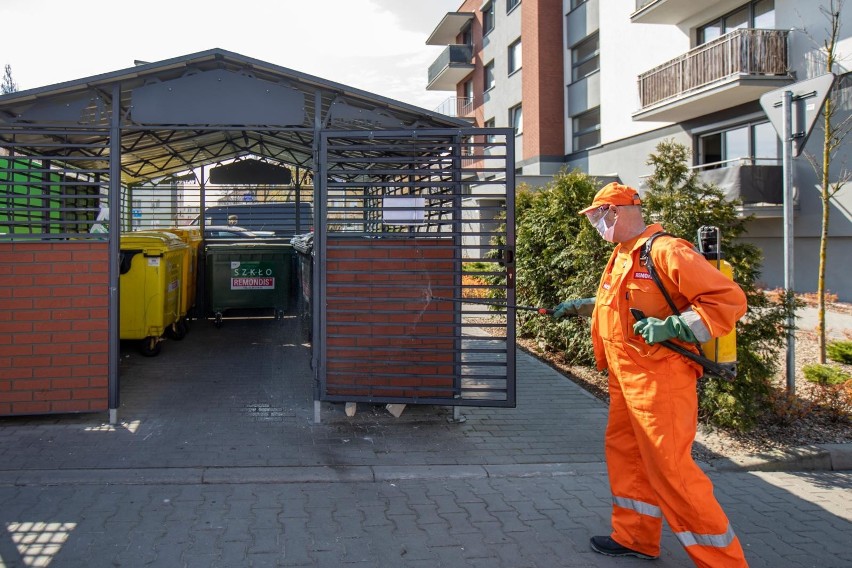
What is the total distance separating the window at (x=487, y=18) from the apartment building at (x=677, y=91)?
10 centimetres

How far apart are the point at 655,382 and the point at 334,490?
2.35m

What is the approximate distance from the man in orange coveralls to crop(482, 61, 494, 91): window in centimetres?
3095

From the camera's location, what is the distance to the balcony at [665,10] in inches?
735

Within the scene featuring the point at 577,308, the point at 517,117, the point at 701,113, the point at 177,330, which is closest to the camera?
the point at 577,308

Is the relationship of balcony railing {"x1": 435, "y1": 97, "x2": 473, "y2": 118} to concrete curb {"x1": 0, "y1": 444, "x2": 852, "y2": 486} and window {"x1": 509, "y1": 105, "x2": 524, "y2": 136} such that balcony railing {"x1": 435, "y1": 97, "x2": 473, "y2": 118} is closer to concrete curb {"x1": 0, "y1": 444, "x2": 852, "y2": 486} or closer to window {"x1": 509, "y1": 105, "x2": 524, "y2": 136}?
window {"x1": 509, "y1": 105, "x2": 524, "y2": 136}

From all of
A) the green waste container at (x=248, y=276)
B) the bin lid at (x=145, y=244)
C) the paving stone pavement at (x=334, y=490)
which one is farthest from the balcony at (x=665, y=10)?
the bin lid at (x=145, y=244)

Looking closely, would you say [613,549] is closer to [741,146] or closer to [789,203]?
[789,203]

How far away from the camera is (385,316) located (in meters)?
6.23

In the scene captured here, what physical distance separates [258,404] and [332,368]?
1.14 metres

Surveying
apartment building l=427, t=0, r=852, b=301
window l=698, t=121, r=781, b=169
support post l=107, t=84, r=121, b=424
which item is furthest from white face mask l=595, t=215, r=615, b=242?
window l=698, t=121, r=781, b=169

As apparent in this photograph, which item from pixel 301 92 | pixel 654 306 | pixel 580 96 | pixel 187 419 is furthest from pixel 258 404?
pixel 580 96

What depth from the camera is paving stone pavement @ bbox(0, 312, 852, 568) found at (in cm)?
400

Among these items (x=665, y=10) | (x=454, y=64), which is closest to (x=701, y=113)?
(x=665, y=10)

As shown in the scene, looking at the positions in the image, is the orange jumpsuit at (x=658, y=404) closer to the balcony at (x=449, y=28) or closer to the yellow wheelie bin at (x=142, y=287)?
the yellow wheelie bin at (x=142, y=287)
